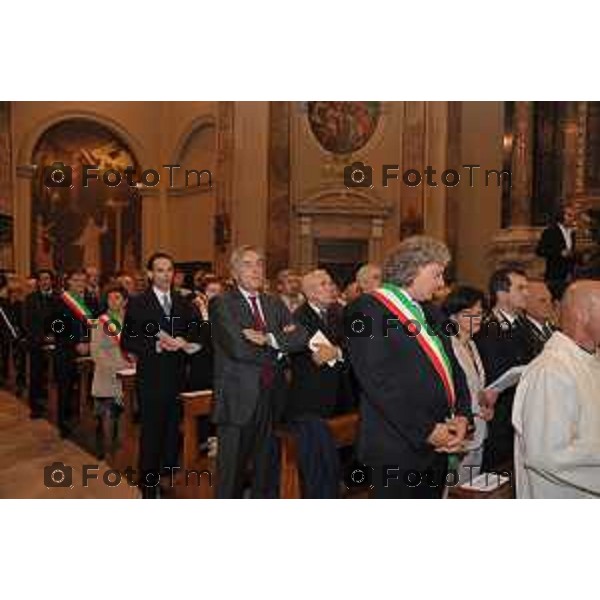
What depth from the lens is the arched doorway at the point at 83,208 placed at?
52.8 ft

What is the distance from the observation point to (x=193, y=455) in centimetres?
508

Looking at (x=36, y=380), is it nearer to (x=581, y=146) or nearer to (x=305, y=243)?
(x=305, y=243)

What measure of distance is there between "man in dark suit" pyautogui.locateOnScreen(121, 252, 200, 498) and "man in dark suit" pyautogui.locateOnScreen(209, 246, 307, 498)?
74cm

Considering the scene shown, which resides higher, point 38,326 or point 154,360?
point 154,360

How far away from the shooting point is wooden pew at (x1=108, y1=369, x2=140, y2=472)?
5.86 meters

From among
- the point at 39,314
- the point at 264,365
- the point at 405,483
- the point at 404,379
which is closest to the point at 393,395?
the point at 404,379

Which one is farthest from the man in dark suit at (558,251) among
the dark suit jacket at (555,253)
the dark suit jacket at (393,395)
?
the dark suit jacket at (393,395)

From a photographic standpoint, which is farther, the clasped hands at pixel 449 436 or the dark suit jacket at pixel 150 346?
the dark suit jacket at pixel 150 346

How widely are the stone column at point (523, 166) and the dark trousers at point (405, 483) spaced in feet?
28.9

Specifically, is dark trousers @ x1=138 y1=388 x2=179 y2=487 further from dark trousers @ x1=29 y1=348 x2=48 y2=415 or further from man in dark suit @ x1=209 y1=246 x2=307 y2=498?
dark trousers @ x1=29 y1=348 x2=48 y2=415

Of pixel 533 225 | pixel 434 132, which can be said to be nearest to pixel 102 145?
pixel 434 132

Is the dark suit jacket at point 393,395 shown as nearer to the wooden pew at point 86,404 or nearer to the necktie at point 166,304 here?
the necktie at point 166,304

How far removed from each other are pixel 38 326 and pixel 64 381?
72 cm

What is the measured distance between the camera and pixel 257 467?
456 centimetres
